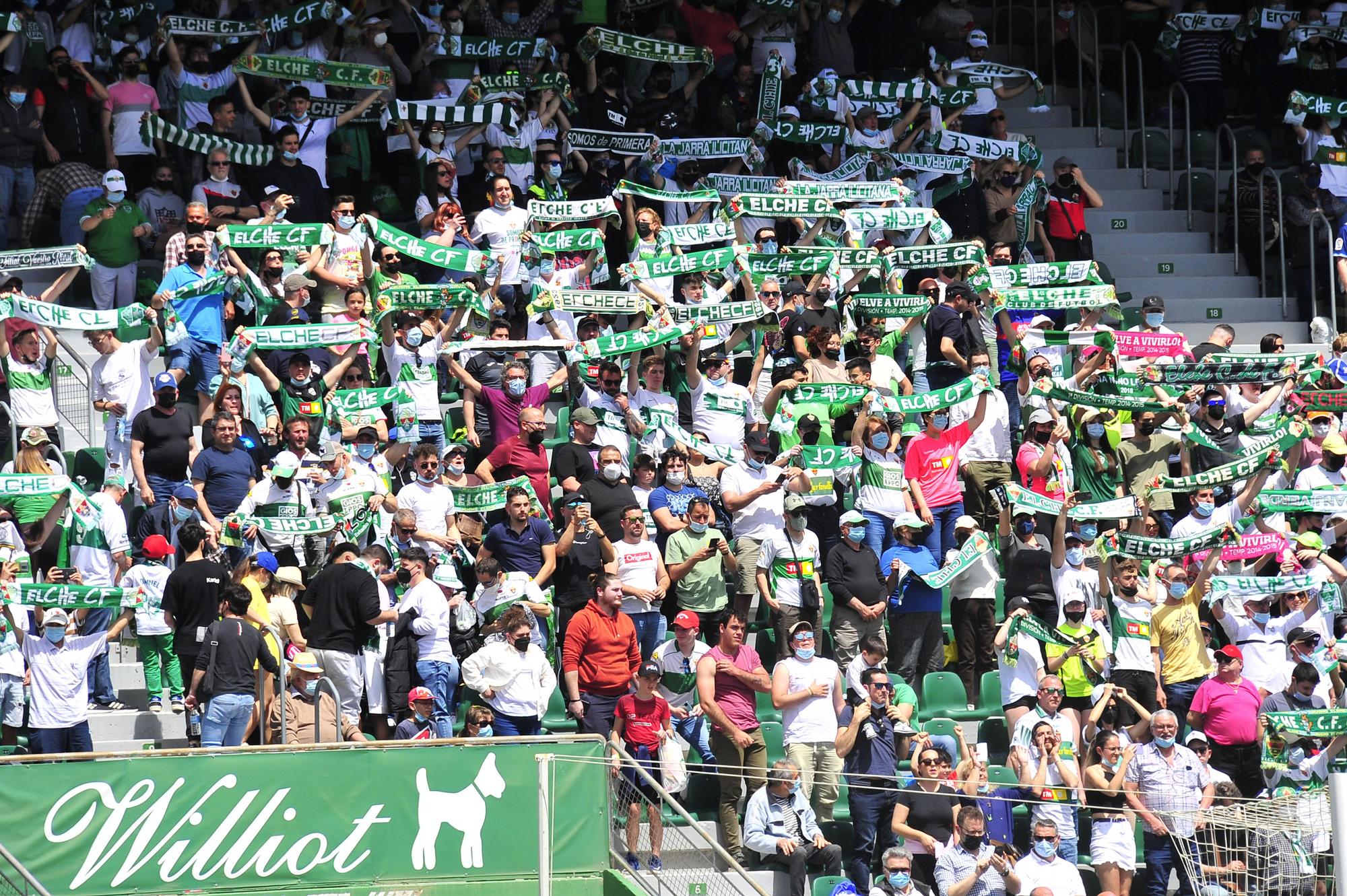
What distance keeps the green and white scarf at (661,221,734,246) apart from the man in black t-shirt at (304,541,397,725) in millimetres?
5755

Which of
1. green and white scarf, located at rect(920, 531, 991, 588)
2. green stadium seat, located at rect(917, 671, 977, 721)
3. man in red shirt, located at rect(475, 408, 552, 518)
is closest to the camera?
green stadium seat, located at rect(917, 671, 977, 721)

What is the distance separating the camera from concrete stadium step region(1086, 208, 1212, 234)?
25.9m

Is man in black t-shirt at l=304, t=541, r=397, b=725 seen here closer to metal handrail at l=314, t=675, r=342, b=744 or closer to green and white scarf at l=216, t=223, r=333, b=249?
metal handrail at l=314, t=675, r=342, b=744

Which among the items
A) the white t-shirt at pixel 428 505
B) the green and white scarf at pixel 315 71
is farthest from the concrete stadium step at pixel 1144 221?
the white t-shirt at pixel 428 505

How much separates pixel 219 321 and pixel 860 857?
708 centimetres

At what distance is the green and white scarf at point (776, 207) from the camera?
21594 millimetres

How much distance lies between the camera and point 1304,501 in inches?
757

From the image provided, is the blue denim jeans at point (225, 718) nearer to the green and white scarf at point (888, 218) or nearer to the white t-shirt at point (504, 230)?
A: the white t-shirt at point (504, 230)

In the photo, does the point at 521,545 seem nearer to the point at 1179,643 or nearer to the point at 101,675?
the point at 101,675

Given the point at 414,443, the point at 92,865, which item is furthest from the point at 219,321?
the point at 92,865

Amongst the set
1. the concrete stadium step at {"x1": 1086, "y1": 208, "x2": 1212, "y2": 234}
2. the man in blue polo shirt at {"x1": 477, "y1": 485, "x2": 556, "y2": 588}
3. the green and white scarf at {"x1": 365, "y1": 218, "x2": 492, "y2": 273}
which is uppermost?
the green and white scarf at {"x1": 365, "y1": 218, "x2": 492, "y2": 273}

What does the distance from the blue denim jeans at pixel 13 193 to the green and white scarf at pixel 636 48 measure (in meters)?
5.56

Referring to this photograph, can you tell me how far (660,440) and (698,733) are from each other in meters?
3.15

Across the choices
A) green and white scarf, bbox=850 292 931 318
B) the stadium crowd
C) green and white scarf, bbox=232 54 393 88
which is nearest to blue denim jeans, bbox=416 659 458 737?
the stadium crowd
